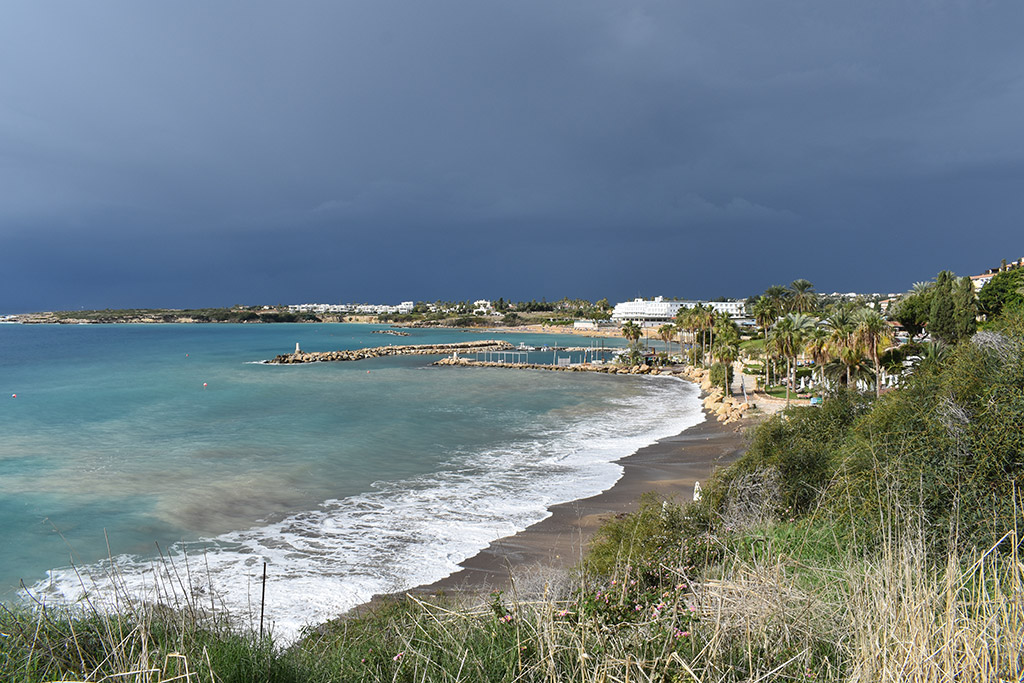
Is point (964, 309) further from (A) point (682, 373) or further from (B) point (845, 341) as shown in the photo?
(A) point (682, 373)

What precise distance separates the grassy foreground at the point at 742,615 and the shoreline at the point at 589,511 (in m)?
0.93

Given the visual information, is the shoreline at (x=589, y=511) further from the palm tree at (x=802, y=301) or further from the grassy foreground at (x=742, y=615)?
the palm tree at (x=802, y=301)

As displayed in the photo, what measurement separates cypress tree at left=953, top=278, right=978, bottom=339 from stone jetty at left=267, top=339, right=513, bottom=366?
6436 cm

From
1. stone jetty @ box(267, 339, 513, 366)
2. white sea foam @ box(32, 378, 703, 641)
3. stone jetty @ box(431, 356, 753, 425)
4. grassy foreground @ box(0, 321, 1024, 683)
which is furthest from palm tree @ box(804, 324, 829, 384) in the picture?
stone jetty @ box(267, 339, 513, 366)

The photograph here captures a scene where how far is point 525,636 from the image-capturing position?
4.51 meters

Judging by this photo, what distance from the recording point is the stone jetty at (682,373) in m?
31.5

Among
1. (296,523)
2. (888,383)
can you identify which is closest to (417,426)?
(296,523)

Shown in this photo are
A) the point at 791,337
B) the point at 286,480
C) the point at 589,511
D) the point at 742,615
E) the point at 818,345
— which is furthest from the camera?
the point at 791,337

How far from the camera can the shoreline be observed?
11570mm

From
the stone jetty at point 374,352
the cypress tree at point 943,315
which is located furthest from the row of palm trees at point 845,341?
the stone jetty at point 374,352

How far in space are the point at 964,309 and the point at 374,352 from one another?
73.7 m

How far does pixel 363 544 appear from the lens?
47.3 feet

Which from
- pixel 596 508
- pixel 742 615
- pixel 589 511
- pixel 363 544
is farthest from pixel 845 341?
pixel 742 615

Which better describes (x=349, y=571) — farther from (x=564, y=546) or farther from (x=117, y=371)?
(x=117, y=371)
